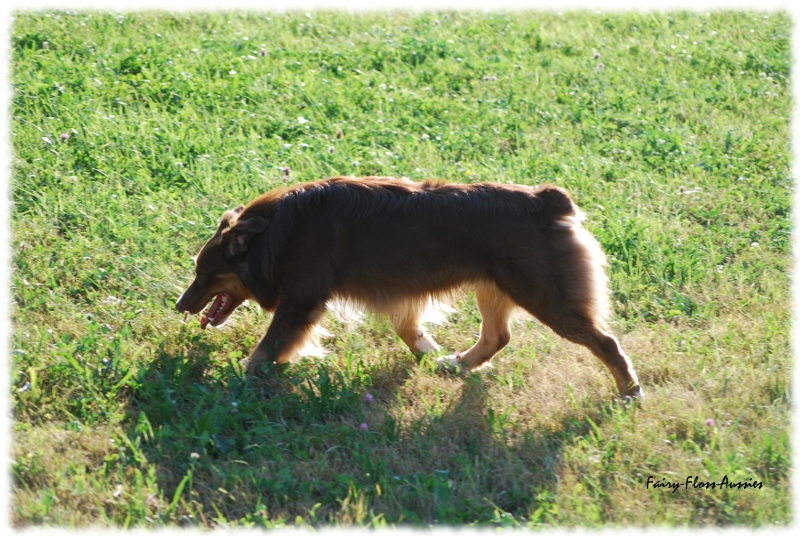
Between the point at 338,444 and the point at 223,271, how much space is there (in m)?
1.43

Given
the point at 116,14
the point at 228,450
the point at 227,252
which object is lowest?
the point at 228,450

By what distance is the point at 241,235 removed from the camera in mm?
5297

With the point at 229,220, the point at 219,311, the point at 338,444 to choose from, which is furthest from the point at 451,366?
the point at 229,220

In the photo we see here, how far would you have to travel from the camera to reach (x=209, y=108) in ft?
27.1

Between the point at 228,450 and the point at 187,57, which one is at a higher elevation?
the point at 187,57

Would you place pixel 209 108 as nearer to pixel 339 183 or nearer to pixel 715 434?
pixel 339 183

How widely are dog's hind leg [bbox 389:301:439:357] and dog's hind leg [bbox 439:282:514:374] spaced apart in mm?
181

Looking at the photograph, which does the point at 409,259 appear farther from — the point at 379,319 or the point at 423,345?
the point at 423,345

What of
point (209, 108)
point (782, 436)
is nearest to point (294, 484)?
point (782, 436)

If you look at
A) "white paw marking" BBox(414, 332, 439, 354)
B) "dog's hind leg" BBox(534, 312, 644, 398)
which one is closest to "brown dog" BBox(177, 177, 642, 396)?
"dog's hind leg" BBox(534, 312, 644, 398)

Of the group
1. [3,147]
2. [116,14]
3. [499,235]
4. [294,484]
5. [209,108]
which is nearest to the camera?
[294,484]

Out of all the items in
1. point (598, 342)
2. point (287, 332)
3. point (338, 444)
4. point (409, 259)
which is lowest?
point (338, 444)

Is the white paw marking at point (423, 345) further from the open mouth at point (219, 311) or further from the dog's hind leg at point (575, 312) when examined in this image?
the open mouth at point (219, 311)

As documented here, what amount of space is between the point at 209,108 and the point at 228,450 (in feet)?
15.0
